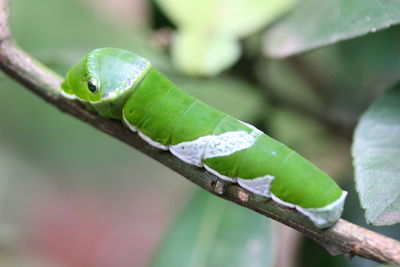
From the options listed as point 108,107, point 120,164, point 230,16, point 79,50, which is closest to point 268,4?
point 230,16

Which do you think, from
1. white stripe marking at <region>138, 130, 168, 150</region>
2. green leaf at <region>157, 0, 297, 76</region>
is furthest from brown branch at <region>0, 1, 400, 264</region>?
green leaf at <region>157, 0, 297, 76</region>

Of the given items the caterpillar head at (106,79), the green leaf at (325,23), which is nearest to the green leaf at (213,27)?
the green leaf at (325,23)

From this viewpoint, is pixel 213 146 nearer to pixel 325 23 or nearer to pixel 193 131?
pixel 193 131

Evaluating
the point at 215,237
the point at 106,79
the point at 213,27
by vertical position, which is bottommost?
the point at 215,237

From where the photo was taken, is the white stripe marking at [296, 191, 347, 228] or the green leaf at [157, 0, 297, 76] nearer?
the white stripe marking at [296, 191, 347, 228]

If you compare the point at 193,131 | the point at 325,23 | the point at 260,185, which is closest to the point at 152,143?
the point at 193,131

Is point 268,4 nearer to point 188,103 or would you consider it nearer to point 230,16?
point 230,16

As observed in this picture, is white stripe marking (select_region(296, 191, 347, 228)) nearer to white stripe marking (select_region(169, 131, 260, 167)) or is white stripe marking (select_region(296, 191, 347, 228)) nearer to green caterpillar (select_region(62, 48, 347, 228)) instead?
green caterpillar (select_region(62, 48, 347, 228))
